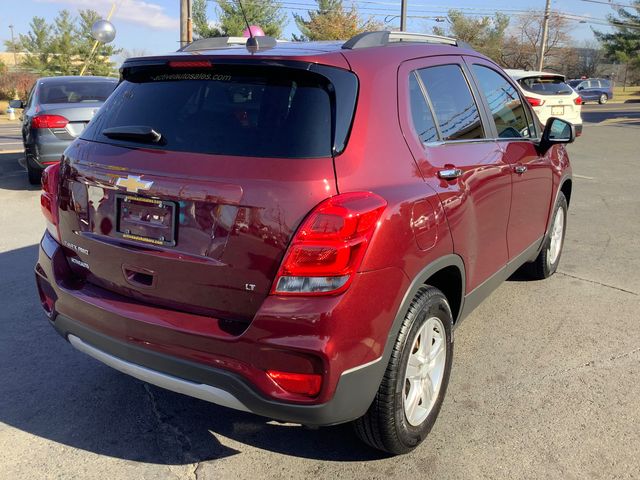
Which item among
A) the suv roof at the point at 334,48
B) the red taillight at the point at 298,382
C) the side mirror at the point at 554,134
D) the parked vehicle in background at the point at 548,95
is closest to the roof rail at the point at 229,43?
the suv roof at the point at 334,48

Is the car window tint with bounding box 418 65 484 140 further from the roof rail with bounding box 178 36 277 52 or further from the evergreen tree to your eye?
the evergreen tree

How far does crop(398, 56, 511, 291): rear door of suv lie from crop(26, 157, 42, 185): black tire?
7.37 meters

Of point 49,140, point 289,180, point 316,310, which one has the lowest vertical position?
point 49,140

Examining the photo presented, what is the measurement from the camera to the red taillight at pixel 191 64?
2553mm

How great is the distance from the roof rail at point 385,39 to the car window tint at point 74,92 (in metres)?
6.79

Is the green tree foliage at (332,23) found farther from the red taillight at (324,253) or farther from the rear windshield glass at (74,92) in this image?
the red taillight at (324,253)

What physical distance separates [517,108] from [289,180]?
255cm

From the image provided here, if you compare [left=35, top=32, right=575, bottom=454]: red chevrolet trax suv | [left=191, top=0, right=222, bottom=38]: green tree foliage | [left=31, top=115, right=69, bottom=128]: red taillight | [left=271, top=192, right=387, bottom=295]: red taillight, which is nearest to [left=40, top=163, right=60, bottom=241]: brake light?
[left=35, top=32, right=575, bottom=454]: red chevrolet trax suv

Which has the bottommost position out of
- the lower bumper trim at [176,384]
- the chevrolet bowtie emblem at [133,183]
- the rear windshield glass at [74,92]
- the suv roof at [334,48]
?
the lower bumper trim at [176,384]

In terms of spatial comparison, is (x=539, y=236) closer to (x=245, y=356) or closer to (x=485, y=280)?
(x=485, y=280)

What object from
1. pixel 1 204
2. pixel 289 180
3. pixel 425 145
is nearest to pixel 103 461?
pixel 289 180

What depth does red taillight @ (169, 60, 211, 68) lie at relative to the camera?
8.38 feet

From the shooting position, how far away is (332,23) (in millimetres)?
37969

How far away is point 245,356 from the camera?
2.19 metres
